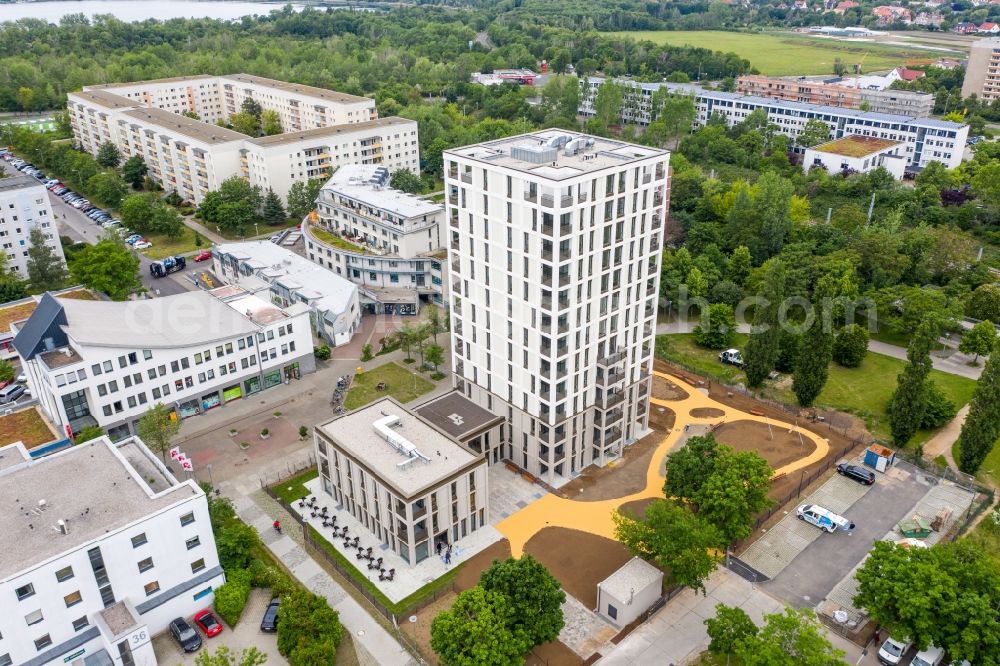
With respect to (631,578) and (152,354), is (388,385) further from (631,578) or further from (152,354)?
(631,578)

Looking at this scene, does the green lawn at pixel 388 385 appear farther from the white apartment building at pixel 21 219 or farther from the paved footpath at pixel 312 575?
the white apartment building at pixel 21 219

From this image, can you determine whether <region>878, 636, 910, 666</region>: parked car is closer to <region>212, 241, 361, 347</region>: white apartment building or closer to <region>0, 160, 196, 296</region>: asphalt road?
<region>212, 241, 361, 347</region>: white apartment building

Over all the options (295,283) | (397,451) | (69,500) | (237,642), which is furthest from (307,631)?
(295,283)

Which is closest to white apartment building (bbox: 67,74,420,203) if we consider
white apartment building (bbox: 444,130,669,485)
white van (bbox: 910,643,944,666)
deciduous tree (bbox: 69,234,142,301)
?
deciduous tree (bbox: 69,234,142,301)

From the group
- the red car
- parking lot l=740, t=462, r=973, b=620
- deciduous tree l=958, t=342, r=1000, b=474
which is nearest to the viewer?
the red car

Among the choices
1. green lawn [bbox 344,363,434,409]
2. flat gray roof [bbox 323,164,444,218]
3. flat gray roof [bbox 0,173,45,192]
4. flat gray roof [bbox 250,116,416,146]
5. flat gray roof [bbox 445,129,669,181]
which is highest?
flat gray roof [bbox 445,129,669,181]

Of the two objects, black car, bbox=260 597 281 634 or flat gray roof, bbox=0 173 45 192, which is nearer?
black car, bbox=260 597 281 634

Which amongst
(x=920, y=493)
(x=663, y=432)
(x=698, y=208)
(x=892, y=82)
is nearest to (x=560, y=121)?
(x=698, y=208)
